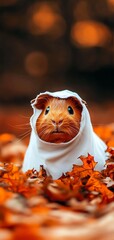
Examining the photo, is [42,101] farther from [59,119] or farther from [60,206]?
[60,206]

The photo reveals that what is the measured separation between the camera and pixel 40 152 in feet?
11.7

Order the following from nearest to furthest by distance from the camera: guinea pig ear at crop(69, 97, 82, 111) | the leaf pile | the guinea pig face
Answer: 1. the leaf pile
2. the guinea pig face
3. guinea pig ear at crop(69, 97, 82, 111)

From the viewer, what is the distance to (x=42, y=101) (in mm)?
3557

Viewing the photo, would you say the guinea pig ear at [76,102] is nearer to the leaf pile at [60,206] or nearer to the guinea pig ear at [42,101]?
the guinea pig ear at [42,101]

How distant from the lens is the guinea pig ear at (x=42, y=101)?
3.54 metres

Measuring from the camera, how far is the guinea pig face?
338 centimetres

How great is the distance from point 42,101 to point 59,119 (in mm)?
242

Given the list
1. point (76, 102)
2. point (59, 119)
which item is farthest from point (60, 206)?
point (76, 102)

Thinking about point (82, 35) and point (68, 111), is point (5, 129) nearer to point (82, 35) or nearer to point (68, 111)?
point (82, 35)

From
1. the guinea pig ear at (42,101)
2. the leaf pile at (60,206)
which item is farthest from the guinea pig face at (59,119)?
the leaf pile at (60,206)

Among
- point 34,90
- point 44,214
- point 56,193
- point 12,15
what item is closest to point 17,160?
point 56,193

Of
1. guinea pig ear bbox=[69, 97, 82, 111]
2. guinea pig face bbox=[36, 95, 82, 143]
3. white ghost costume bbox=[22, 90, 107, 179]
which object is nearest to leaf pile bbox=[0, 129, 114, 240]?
white ghost costume bbox=[22, 90, 107, 179]

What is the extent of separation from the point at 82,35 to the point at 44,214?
851cm

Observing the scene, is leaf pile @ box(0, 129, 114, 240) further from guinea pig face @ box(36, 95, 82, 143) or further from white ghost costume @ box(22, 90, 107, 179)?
guinea pig face @ box(36, 95, 82, 143)
